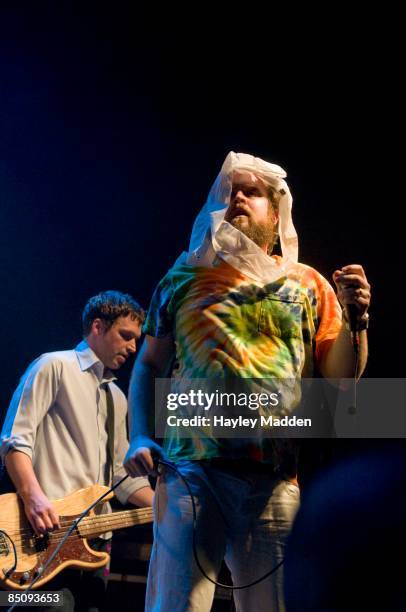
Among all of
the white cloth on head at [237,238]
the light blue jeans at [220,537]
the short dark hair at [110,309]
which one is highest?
the white cloth on head at [237,238]

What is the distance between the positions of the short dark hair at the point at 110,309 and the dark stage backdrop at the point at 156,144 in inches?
17.9

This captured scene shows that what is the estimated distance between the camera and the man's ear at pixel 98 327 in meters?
3.28

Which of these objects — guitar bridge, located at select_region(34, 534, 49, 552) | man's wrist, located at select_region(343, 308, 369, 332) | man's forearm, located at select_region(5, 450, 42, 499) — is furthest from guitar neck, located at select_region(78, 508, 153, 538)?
man's wrist, located at select_region(343, 308, 369, 332)

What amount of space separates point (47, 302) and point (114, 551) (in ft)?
4.61

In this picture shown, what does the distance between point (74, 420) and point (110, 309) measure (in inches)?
24.1

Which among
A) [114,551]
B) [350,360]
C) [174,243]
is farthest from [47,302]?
Result: [350,360]

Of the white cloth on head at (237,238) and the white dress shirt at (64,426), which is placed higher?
the white cloth on head at (237,238)

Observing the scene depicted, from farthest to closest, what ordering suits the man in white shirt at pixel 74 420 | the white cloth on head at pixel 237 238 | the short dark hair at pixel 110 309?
the short dark hair at pixel 110 309
the man in white shirt at pixel 74 420
the white cloth on head at pixel 237 238

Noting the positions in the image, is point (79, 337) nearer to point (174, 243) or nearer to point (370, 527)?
point (174, 243)

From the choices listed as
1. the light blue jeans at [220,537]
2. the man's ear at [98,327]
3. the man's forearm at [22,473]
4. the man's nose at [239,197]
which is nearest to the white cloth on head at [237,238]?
the man's nose at [239,197]

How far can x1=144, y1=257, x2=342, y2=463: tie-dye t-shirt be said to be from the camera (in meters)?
1.55

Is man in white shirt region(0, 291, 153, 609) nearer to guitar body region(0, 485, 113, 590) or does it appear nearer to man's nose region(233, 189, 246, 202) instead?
guitar body region(0, 485, 113, 590)

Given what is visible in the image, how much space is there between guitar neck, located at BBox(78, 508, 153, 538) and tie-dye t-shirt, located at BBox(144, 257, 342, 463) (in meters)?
1.39

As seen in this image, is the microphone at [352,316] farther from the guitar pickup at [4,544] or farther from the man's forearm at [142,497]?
the man's forearm at [142,497]
